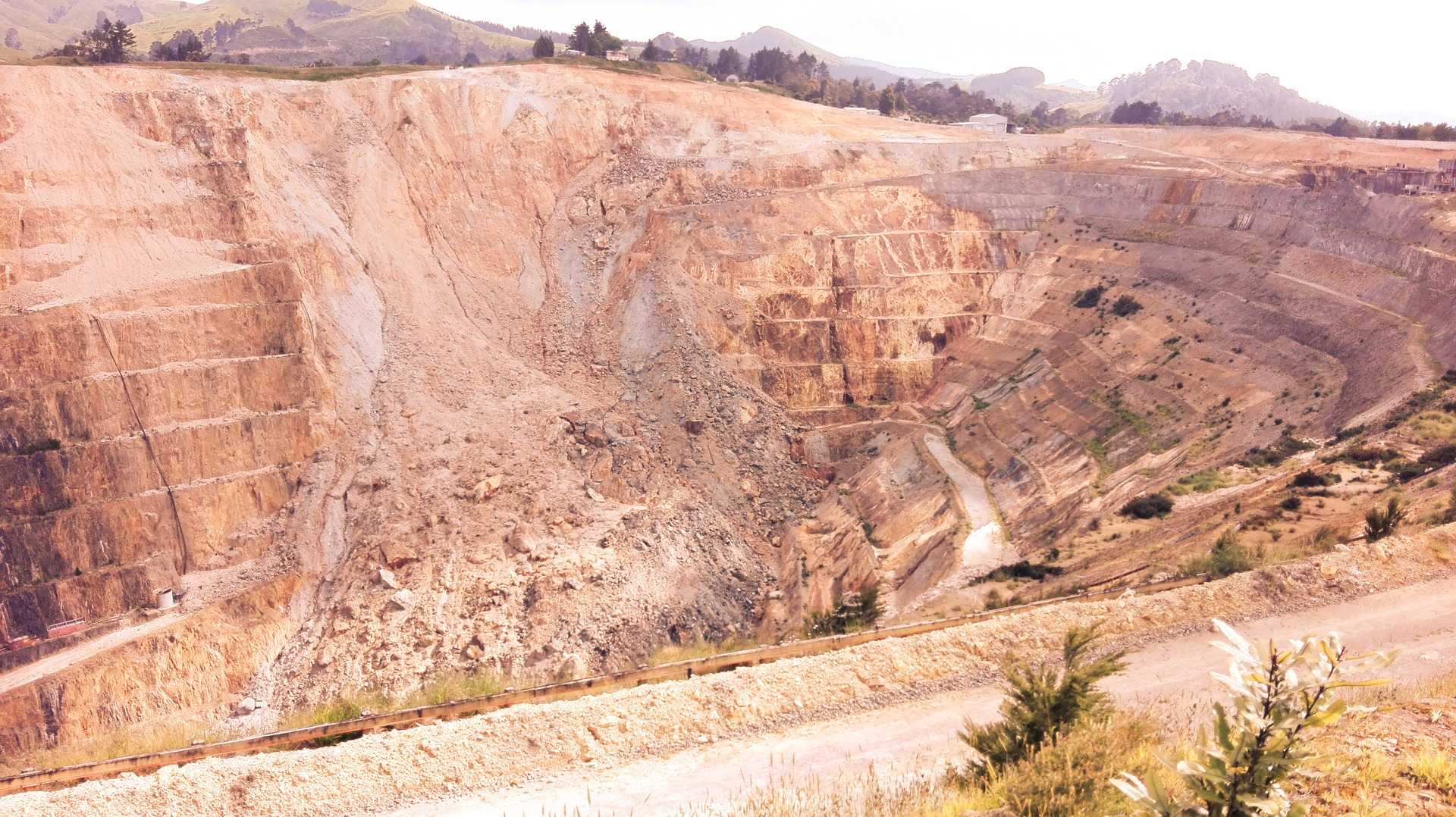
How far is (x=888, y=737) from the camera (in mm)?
12742

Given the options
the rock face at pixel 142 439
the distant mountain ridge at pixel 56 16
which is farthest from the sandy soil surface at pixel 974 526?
the distant mountain ridge at pixel 56 16

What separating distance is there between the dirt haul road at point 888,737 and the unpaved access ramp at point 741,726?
28mm

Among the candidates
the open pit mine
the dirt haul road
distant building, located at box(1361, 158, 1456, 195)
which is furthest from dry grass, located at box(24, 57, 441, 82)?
distant building, located at box(1361, 158, 1456, 195)

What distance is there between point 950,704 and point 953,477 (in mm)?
22521

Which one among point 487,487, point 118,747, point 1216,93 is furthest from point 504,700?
point 1216,93

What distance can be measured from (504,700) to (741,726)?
179 inches

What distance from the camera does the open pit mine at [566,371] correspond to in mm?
26406

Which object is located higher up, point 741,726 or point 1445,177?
point 1445,177

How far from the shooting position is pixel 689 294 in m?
40.2

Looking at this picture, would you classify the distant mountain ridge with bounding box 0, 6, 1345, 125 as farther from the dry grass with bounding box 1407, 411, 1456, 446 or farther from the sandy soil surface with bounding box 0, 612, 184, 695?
the dry grass with bounding box 1407, 411, 1456, 446

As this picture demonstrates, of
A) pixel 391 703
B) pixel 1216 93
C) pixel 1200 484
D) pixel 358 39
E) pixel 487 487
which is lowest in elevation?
pixel 391 703

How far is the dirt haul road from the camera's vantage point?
1172cm

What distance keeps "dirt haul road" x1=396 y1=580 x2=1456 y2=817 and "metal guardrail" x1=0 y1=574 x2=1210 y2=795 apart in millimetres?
2108

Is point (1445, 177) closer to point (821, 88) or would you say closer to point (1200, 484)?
point (1200, 484)
